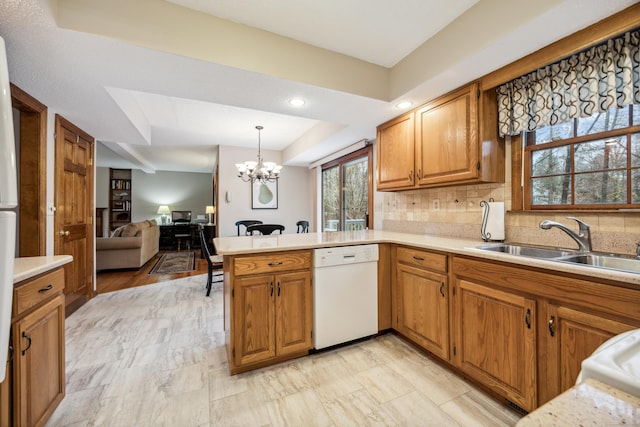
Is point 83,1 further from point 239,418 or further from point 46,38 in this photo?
point 239,418

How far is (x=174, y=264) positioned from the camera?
5.62m

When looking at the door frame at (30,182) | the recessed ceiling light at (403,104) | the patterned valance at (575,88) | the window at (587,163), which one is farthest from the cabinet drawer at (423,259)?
the door frame at (30,182)

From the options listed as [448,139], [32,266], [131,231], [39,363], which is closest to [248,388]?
[39,363]

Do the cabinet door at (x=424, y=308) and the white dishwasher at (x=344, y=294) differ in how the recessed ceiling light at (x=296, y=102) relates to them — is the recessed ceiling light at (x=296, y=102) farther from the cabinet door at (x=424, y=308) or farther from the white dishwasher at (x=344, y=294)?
the cabinet door at (x=424, y=308)

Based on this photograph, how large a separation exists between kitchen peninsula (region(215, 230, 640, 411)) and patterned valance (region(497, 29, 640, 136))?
0.94 metres

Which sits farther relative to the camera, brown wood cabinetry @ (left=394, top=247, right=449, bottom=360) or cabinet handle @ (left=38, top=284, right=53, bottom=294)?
brown wood cabinetry @ (left=394, top=247, right=449, bottom=360)

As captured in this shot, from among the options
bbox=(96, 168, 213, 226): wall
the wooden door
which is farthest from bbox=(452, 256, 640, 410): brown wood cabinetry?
bbox=(96, 168, 213, 226): wall

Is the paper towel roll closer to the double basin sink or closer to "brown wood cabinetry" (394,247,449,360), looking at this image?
the double basin sink

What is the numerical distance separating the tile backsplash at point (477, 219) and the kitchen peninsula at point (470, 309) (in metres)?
0.27

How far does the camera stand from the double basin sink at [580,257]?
4.42ft

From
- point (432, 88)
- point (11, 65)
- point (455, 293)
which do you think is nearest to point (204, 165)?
point (11, 65)

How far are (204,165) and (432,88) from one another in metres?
7.25

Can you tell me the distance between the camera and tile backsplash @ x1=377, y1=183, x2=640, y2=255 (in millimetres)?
1495

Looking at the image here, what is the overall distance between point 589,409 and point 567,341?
113 cm
